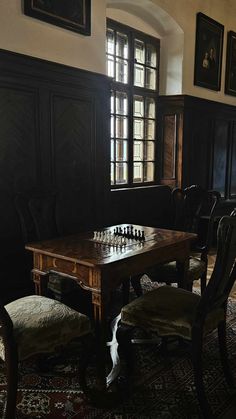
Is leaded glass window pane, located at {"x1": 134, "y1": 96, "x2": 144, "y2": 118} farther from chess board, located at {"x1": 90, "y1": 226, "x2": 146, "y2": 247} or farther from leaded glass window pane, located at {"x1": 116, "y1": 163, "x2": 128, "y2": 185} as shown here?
chess board, located at {"x1": 90, "y1": 226, "x2": 146, "y2": 247}

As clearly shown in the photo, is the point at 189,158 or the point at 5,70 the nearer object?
the point at 5,70

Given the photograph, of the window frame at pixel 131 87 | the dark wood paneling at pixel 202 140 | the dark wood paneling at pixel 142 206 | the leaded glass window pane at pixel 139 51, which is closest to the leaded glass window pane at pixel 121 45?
the window frame at pixel 131 87

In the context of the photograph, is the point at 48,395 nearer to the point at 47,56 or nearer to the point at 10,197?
the point at 10,197

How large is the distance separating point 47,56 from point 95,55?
0.63m

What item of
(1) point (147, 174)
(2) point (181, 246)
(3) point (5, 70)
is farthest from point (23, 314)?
(1) point (147, 174)

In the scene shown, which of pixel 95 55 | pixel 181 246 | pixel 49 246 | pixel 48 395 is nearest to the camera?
pixel 48 395

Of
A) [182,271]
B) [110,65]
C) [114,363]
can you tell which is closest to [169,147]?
[110,65]

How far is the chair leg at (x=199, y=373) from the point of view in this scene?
183 cm

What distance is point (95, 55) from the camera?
12.0 ft

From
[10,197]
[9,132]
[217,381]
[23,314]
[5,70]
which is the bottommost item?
[217,381]

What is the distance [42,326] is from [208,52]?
4.69 metres

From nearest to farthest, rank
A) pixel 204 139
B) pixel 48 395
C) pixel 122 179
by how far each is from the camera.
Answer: pixel 48 395 → pixel 122 179 → pixel 204 139

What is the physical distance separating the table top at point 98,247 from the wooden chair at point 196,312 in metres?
0.28

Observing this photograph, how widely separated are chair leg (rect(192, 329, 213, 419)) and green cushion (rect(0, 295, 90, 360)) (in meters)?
0.55
